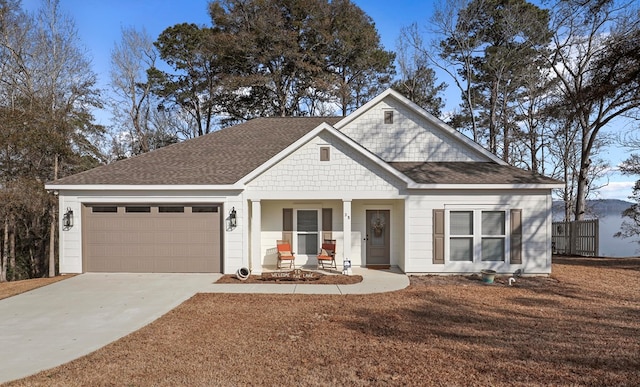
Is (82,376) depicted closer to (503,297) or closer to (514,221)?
(503,297)

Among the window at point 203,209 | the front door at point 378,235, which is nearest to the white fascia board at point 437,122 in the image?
the front door at point 378,235

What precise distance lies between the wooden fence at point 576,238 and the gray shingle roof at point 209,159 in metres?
12.6

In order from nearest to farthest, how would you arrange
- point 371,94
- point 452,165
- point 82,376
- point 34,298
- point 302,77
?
1. point 82,376
2. point 34,298
3. point 452,165
4. point 302,77
5. point 371,94

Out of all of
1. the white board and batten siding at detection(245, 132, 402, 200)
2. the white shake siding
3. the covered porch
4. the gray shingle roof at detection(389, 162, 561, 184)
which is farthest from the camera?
the white shake siding

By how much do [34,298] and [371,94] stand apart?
2352 centimetres

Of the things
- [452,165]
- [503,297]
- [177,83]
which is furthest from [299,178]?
[177,83]

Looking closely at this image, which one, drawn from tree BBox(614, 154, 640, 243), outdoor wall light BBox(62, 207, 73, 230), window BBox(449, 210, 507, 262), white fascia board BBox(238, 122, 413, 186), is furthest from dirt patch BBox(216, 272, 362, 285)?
tree BBox(614, 154, 640, 243)

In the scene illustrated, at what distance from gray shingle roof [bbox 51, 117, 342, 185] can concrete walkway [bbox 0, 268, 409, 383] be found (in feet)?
10.1

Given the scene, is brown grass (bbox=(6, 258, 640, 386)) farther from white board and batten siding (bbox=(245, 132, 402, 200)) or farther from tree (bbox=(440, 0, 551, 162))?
tree (bbox=(440, 0, 551, 162))

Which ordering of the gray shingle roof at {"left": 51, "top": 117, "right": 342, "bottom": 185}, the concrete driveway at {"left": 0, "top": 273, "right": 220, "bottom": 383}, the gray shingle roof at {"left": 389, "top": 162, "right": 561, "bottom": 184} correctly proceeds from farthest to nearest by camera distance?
1. the gray shingle roof at {"left": 51, "top": 117, "right": 342, "bottom": 185}
2. the gray shingle roof at {"left": 389, "top": 162, "right": 561, "bottom": 184}
3. the concrete driveway at {"left": 0, "top": 273, "right": 220, "bottom": 383}

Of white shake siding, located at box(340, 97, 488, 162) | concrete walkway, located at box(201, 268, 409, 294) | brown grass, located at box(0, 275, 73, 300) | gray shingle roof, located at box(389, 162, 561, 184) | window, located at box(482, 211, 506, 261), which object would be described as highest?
white shake siding, located at box(340, 97, 488, 162)

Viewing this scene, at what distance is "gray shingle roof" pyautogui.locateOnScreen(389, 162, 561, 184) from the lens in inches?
443

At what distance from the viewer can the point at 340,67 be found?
1046 inches

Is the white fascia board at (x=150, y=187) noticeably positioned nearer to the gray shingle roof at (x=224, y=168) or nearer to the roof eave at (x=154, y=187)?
the roof eave at (x=154, y=187)
